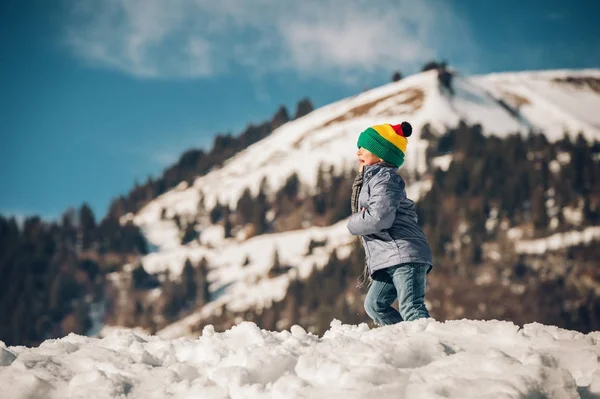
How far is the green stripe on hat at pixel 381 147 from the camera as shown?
6.36 meters

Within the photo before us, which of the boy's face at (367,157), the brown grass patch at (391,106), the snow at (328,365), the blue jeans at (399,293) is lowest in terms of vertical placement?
the snow at (328,365)

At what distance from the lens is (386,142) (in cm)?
636

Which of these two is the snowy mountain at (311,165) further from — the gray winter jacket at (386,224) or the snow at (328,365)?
the snow at (328,365)

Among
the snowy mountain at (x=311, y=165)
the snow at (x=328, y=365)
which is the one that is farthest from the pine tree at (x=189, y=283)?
the snow at (x=328, y=365)

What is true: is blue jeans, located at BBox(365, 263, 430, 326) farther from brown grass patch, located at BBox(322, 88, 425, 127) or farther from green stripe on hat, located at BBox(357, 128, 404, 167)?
brown grass patch, located at BBox(322, 88, 425, 127)

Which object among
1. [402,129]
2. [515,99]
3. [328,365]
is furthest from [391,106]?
[328,365]

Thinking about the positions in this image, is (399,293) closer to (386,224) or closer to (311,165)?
(386,224)

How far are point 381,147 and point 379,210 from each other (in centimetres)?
78

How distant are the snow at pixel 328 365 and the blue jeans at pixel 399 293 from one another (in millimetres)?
626

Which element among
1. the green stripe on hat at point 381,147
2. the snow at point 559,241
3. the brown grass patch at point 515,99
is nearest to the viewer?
the green stripe on hat at point 381,147

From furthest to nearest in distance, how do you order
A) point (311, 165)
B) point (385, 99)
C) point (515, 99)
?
point (515, 99)
point (385, 99)
point (311, 165)

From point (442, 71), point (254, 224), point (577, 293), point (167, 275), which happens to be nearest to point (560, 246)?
point (577, 293)

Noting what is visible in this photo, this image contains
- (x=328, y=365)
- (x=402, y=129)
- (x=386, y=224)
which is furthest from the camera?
(x=402, y=129)

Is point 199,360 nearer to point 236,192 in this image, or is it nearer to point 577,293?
point 577,293
